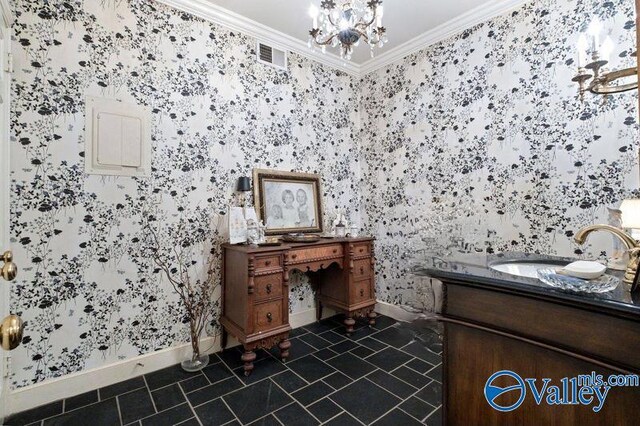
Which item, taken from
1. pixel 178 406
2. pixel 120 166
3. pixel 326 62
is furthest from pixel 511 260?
pixel 326 62

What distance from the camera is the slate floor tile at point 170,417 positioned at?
1.72 meters

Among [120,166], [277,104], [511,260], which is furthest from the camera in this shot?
[277,104]

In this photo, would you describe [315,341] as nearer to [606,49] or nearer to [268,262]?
[268,262]

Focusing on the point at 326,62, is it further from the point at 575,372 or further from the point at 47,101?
the point at 575,372

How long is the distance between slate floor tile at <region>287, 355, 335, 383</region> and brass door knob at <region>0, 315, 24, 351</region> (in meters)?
1.76

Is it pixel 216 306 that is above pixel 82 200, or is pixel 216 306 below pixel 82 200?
below

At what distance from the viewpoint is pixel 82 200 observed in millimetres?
2057

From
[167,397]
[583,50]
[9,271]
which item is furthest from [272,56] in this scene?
[167,397]

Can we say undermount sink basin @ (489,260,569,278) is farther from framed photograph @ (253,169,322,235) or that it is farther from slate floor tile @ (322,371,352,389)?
framed photograph @ (253,169,322,235)

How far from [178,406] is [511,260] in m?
2.17

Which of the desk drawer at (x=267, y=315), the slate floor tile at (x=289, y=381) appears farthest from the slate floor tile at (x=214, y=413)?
the desk drawer at (x=267, y=315)

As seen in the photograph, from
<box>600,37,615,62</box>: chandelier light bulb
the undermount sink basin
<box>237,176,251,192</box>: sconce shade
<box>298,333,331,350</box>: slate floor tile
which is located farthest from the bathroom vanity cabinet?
<box>237,176,251,192</box>: sconce shade

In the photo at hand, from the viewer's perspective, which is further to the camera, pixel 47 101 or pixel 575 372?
pixel 47 101

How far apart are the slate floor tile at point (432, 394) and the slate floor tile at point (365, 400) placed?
0.18 m
